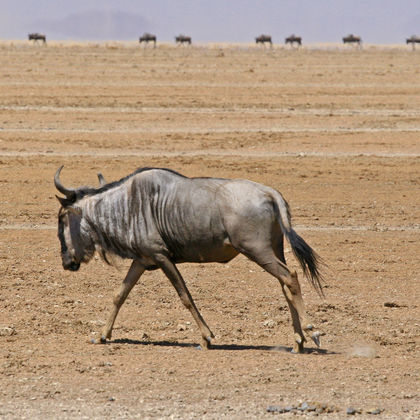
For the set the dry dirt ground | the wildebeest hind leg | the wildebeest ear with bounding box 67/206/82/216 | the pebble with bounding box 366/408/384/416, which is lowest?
the dry dirt ground

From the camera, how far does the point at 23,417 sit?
23.8 ft

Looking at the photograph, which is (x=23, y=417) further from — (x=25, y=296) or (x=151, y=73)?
(x=151, y=73)

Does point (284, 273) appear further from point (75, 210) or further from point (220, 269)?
point (220, 269)

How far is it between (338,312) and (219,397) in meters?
3.25

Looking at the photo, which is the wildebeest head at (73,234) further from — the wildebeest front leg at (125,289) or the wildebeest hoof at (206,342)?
the wildebeest hoof at (206,342)

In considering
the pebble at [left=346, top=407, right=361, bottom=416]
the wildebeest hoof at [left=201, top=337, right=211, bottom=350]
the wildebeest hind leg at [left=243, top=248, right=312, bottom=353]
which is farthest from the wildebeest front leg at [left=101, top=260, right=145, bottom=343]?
the pebble at [left=346, top=407, right=361, bottom=416]

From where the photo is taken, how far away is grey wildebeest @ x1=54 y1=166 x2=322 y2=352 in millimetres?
8859

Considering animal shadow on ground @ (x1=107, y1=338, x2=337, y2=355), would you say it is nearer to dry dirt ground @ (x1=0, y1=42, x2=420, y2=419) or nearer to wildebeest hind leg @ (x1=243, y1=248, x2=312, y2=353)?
dry dirt ground @ (x1=0, y1=42, x2=420, y2=419)

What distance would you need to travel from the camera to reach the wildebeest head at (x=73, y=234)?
31.6ft

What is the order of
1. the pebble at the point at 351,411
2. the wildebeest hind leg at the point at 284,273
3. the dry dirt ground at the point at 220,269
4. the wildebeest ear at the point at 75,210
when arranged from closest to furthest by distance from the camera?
the pebble at the point at 351,411 < the dry dirt ground at the point at 220,269 < the wildebeest hind leg at the point at 284,273 < the wildebeest ear at the point at 75,210

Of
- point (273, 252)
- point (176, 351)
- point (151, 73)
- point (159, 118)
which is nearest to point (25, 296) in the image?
point (176, 351)

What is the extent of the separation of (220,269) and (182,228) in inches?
140

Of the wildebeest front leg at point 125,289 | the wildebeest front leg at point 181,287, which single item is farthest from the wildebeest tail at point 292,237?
the wildebeest front leg at point 125,289

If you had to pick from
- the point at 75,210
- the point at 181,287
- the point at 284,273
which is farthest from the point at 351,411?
the point at 75,210
